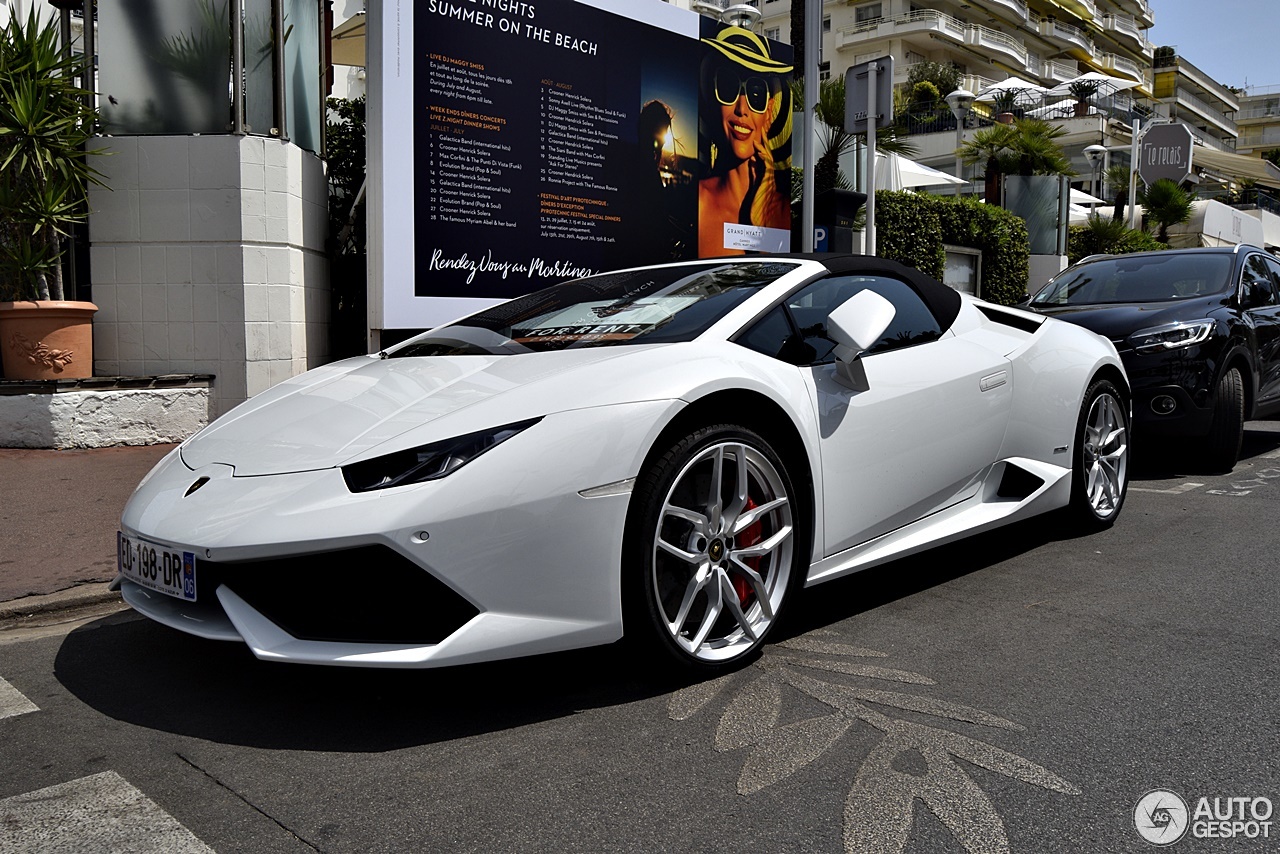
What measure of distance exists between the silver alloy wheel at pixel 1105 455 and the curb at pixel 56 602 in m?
4.16

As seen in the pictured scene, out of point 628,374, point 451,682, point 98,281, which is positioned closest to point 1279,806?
point 628,374

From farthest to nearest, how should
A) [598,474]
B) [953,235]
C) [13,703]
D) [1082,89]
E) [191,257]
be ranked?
[1082,89]
[953,235]
[191,257]
[13,703]
[598,474]

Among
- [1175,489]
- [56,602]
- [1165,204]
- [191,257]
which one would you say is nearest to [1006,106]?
[1165,204]

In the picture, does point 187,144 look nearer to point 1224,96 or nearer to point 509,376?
point 509,376

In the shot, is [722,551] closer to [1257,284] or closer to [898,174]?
[1257,284]

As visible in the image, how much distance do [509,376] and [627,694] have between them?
970 millimetres

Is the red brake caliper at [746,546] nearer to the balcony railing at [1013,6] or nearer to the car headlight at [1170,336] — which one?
the car headlight at [1170,336]

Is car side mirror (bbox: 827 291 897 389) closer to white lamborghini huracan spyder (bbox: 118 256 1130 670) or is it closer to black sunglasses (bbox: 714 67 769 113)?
white lamborghini huracan spyder (bbox: 118 256 1130 670)

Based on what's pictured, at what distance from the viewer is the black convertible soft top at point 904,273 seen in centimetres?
401

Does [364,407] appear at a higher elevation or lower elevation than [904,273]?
lower

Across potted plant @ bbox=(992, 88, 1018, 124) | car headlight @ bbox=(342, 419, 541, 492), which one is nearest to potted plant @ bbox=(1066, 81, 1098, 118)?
potted plant @ bbox=(992, 88, 1018, 124)

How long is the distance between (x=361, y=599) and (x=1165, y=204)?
94.7ft

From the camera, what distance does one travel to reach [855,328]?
3.45 m

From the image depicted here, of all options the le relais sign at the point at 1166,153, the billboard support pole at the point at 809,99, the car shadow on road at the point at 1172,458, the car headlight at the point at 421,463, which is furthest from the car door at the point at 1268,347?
the le relais sign at the point at 1166,153
